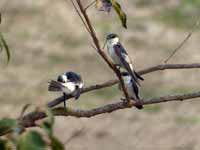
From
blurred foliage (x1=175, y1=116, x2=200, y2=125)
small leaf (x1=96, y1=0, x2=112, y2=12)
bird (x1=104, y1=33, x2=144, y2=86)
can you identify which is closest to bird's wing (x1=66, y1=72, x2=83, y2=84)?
bird (x1=104, y1=33, x2=144, y2=86)

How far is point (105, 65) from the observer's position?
12.6m

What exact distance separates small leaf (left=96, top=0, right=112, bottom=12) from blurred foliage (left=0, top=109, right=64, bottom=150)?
0.44 metres

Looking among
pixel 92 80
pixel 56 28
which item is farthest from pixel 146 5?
pixel 92 80

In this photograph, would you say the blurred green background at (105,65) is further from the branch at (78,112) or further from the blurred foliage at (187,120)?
the branch at (78,112)

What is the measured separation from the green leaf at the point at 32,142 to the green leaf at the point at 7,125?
0.09 metres

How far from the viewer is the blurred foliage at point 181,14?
13.7 meters

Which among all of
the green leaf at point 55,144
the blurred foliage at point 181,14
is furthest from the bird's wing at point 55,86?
the blurred foliage at point 181,14

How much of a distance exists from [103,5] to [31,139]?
584 mm

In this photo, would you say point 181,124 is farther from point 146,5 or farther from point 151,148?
point 146,5

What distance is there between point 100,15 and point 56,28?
703 mm

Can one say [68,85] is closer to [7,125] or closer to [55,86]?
[55,86]

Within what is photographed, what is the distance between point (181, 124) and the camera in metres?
10.8

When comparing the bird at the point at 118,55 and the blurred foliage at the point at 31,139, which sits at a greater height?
the blurred foliage at the point at 31,139

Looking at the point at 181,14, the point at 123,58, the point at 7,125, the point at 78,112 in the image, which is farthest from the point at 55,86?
the point at 181,14
